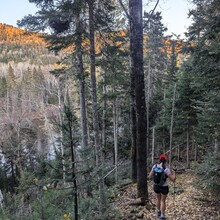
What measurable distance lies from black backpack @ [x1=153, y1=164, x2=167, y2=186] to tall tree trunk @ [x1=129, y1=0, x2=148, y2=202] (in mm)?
1086

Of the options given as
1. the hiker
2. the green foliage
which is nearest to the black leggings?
the hiker

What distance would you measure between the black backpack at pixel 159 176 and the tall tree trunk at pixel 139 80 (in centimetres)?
109

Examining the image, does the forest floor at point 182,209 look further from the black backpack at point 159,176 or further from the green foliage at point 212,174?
the black backpack at point 159,176

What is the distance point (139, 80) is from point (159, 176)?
252 cm

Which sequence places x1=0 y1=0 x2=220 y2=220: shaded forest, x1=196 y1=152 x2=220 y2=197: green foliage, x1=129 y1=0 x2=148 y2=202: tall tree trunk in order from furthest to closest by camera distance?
x1=129 y1=0 x2=148 y2=202: tall tree trunk < x1=196 y1=152 x2=220 y2=197: green foliage < x1=0 y1=0 x2=220 y2=220: shaded forest

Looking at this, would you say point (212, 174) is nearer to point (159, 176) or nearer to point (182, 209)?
point (182, 209)

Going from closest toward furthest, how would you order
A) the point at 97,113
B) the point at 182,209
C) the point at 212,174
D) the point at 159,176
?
the point at 159,176
the point at 212,174
the point at 182,209
the point at 97,113

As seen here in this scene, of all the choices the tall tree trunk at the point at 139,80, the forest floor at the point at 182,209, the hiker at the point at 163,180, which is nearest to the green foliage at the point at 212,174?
the forest floor at the point at 182,209

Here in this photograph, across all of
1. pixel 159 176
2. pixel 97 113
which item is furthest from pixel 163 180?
pixel 97 113

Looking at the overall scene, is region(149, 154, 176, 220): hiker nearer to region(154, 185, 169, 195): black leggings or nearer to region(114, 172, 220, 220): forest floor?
region(154, 185, 169, 195): black leggings

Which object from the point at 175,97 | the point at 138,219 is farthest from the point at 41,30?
the point at 175,97

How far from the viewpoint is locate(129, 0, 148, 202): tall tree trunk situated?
19.5ft

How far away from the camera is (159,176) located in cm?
525

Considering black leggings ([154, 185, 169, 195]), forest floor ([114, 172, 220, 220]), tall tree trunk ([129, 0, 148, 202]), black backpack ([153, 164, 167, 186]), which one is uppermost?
tall tree trunk ([129, 0, 148, 202])
